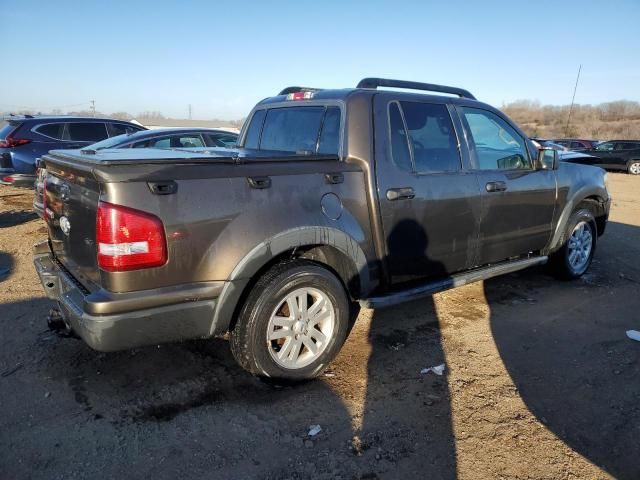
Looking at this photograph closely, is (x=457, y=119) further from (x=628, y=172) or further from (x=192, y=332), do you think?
(x=628, y=172)

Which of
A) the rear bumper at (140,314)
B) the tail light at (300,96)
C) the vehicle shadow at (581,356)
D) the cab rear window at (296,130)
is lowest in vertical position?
the vehicle shadow at (581,356)

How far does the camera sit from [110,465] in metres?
2.46

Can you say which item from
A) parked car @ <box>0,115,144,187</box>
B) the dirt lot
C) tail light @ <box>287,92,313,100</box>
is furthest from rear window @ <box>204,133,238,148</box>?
the dirt lot

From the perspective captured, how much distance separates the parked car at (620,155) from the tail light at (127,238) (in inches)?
927

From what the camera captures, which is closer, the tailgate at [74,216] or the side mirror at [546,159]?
the tailgate at [74,216]

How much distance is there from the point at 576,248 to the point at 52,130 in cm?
910

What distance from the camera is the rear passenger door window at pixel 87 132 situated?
952cm

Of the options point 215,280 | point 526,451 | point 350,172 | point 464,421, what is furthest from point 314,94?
point 526,451

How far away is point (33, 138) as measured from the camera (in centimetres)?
892

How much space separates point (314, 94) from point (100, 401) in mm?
2719

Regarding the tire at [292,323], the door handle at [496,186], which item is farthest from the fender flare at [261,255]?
the door handle at [496,186]

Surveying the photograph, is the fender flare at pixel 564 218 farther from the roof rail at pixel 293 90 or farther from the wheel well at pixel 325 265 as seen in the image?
the roof rail at pixel 293 90

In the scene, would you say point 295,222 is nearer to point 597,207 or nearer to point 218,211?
point 218,211

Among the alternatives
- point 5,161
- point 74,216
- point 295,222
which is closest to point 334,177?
point 295,222
